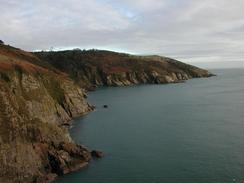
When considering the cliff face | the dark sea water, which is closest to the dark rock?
the dark sea water

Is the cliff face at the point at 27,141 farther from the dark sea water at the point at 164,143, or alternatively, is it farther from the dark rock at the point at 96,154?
the dark sea water at the point at 164,143

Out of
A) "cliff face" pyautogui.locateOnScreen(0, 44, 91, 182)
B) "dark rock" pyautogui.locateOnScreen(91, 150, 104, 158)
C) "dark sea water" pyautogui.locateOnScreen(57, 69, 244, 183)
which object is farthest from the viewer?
"dark rock" pyautogui.locateOnScreen(91, 150, 104, 158)

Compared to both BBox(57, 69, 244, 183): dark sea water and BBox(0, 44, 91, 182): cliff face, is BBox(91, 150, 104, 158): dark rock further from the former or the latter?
BBox(0, 44, 91, 182): cliff face

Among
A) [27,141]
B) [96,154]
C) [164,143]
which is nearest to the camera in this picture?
[27,141]

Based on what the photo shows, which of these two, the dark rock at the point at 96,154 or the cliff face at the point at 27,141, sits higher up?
the cliff face at the point at 27,141

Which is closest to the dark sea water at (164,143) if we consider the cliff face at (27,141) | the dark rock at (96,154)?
the dark rock at (96,154)

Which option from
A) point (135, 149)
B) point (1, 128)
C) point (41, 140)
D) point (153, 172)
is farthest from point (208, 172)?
point (1, 128)

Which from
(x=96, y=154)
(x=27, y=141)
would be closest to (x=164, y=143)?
(x=96, y=154)

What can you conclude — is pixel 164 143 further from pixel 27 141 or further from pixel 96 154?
pixel 27 141
